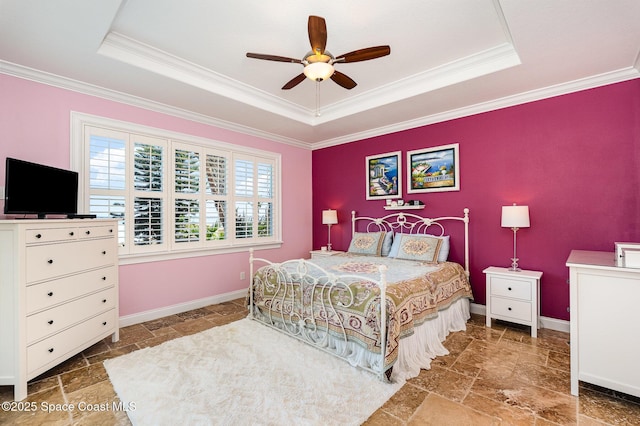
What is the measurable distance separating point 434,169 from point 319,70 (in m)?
2.67

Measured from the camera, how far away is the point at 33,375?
7.52ft

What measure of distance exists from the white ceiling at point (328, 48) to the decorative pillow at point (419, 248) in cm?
179

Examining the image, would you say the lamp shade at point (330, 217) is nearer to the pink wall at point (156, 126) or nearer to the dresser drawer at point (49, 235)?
the pink wall at point (156, 126)

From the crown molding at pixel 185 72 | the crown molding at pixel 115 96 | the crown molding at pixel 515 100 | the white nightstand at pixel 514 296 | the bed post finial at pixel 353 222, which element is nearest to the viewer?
the crown molding at pixel 185 72

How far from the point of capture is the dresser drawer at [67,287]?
7.63 ft

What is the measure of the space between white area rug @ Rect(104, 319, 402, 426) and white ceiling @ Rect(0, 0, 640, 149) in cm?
287

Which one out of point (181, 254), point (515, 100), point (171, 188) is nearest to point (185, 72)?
point (171, 188)

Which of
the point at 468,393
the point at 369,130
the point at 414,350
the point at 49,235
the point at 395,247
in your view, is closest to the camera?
the point at 468,393

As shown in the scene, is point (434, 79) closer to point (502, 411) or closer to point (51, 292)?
point (502, 411)

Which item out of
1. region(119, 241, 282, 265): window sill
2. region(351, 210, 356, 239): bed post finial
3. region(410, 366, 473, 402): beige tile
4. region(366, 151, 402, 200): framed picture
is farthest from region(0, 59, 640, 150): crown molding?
region(410, 366, 473, 402): beige tile

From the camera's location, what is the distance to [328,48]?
3000mm

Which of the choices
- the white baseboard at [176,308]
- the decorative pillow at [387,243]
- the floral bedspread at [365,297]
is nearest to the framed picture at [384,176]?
the decorative pillow at [387,243]

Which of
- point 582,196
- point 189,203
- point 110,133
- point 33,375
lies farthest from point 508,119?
point 33,375

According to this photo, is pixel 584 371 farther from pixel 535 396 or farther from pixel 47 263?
pixel 47 263
